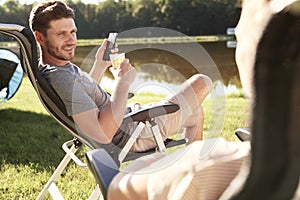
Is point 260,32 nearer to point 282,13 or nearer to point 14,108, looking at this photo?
point 282,13

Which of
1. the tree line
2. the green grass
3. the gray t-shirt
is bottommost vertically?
the tree line

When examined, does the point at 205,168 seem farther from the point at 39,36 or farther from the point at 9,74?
the point at 9,74

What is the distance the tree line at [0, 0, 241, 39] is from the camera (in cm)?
1634

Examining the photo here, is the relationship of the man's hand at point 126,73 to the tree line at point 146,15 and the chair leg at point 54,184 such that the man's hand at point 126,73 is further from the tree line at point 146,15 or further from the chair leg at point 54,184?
the tree line at point 146,15

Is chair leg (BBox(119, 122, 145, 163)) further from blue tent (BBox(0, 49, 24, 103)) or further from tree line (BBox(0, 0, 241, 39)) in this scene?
tree line (BBox(0, 0, 241, 39))

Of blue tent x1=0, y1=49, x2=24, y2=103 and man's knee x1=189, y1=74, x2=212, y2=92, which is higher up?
man's knee x1=189, y1=74, x2=212, y2=92

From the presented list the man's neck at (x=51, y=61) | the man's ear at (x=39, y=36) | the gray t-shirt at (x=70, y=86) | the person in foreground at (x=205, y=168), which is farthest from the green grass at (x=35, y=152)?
the person in foreground at (x=205, y=168)

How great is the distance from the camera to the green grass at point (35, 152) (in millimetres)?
3330

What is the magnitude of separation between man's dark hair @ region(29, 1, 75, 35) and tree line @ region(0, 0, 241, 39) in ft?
41.4

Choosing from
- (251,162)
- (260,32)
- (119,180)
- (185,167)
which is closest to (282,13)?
(260,32)

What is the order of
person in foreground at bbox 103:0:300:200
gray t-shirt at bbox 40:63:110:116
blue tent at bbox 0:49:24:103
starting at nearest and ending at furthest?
A: person in foreground at bbox 103:0:300:200 → gray t-shirt at bbox 40:63:110:116 → blue tent at bbox 0:49:24:103

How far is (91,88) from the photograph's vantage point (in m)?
2.62

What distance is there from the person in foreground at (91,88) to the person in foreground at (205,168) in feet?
4.23

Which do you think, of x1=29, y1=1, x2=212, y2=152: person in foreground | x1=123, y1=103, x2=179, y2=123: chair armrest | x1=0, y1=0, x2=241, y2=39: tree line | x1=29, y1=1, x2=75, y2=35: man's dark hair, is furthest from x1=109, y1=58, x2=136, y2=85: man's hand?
x1=0, y1=0, x2=241, y2=39: tree line
